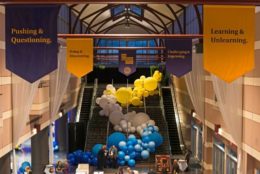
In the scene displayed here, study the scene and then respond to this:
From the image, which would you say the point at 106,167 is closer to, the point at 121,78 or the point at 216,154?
the point at 216,154

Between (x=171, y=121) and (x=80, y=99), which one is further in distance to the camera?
(x=80, y=99)

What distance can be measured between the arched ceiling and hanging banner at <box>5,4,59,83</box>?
51.4 ft

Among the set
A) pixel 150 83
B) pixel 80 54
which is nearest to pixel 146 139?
pixel 150 83

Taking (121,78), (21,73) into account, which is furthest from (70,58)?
(121,78)

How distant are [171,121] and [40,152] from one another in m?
10.6

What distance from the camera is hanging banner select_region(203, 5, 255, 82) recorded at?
26.7 feet

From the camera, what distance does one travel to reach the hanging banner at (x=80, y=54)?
13.9 meters

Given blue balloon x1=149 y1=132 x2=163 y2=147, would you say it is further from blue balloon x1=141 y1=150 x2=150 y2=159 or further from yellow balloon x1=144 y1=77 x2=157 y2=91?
yellow balloon x1=144 y1=77 x2=157 y2=91

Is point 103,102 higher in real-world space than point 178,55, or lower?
lower

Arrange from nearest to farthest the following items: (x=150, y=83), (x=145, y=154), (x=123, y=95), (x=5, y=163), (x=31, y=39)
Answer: (x=31, y=39) < (x=5, y=163) < (x=145, y=154) < (x=123, y=95) < (x=150, y=83)

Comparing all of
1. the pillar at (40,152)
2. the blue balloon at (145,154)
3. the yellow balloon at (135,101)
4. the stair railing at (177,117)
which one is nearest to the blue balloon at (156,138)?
the blue balloon at (145,154)

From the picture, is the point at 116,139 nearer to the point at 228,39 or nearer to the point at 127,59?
the point at 127,59

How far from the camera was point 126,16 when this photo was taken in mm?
37500

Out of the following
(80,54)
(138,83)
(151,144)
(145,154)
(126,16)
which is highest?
(126,16)
